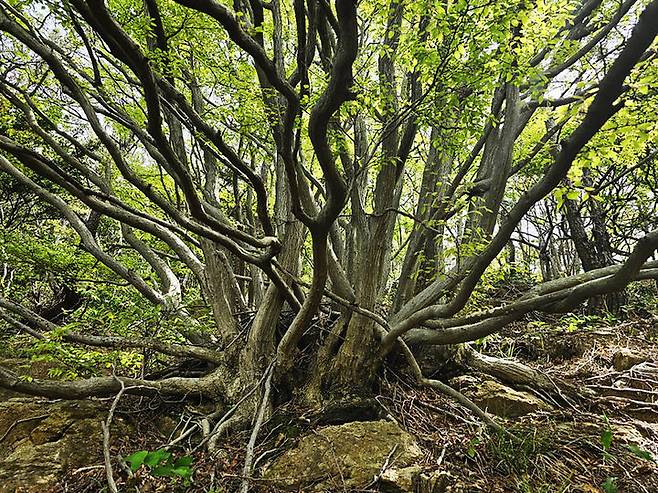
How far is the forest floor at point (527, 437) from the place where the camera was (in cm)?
263

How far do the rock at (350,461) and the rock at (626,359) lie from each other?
9.35 ft

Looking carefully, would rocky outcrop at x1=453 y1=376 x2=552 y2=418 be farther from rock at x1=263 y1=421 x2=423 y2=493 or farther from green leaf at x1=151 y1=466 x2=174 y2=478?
green leaf at x1=151 y1=466 x2=174 y2=478

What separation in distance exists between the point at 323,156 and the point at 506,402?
10.2ft

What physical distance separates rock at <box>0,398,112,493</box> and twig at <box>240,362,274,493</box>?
130cm

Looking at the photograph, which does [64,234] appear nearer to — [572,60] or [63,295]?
[63,295]

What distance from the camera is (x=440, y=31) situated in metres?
2.96

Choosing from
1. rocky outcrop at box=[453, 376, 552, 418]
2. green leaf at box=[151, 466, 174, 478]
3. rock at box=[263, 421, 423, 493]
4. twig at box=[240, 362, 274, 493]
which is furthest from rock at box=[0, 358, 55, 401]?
rocky outcrop at box=[453, 376, 552, 418]

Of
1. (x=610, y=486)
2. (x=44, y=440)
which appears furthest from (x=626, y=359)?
(x=44, y=440)

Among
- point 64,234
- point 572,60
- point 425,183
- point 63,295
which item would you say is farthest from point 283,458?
point 64,234

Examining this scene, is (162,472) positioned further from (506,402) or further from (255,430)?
(506,402)

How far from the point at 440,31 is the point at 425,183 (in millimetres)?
1952

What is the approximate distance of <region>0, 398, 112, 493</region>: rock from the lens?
2854 millimetres

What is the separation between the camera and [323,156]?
2.39 meters

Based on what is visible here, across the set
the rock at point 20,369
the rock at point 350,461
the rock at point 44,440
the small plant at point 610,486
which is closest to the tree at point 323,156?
the rock at point 44,440
